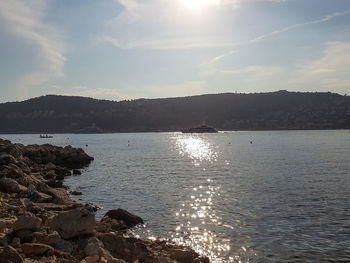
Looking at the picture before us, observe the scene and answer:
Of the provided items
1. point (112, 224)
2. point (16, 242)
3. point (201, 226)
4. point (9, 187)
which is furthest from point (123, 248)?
point (9, 187)

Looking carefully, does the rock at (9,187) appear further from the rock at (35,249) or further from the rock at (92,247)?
the rock at (35,249)

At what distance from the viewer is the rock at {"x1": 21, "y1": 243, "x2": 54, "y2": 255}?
37.2 ft

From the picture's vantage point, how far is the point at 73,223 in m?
13.9

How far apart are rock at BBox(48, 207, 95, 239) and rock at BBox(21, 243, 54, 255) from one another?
1.94m

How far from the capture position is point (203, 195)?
2809 cm

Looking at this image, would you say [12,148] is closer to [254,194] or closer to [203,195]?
[203,195]

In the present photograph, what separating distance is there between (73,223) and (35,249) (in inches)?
101

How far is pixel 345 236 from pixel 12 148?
108 feet

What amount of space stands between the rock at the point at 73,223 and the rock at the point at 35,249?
194 cm

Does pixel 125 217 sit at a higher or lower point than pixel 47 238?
lower

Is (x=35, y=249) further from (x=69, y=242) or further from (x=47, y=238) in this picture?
(x=69, y=242)

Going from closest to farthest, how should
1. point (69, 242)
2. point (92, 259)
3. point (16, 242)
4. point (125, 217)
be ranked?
1. point (92, 259)
2. point (16, 242)
3. point (69, 242)
4. point (125, 217)

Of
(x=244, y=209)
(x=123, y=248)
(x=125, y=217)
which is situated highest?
(x=123, y=248)

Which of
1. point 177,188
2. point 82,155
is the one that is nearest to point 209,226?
point 177,188
